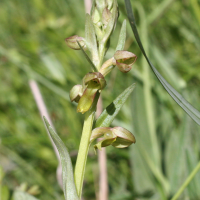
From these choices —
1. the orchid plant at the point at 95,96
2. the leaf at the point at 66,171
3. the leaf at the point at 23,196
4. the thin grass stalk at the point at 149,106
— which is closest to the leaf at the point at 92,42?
the orchid plant at the point at 95,96

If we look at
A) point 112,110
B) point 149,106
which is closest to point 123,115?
point 149,106

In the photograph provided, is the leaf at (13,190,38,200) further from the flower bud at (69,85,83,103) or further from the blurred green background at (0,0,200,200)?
the flower bud at (69,85,83,103)

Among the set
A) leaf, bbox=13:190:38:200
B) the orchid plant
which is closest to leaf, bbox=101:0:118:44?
the orchid plant

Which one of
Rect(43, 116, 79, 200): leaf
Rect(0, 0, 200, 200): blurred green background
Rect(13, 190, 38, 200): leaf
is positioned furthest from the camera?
Rect(0, 0, 200, 200): blurred green background

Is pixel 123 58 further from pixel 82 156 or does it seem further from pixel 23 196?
pixel 23 196

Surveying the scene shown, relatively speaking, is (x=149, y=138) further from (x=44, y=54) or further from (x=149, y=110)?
(x=44, y=54)

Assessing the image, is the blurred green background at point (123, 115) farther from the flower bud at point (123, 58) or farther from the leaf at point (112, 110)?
the flower bud at point (123, 58)

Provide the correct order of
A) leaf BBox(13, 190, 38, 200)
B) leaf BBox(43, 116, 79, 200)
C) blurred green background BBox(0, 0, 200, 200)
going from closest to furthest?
leaf BBox(43, 116, 79, 200)
leaf BBox(13, 190, 38, 200)
blurred green background BBox(0, 0, 200, 200)
